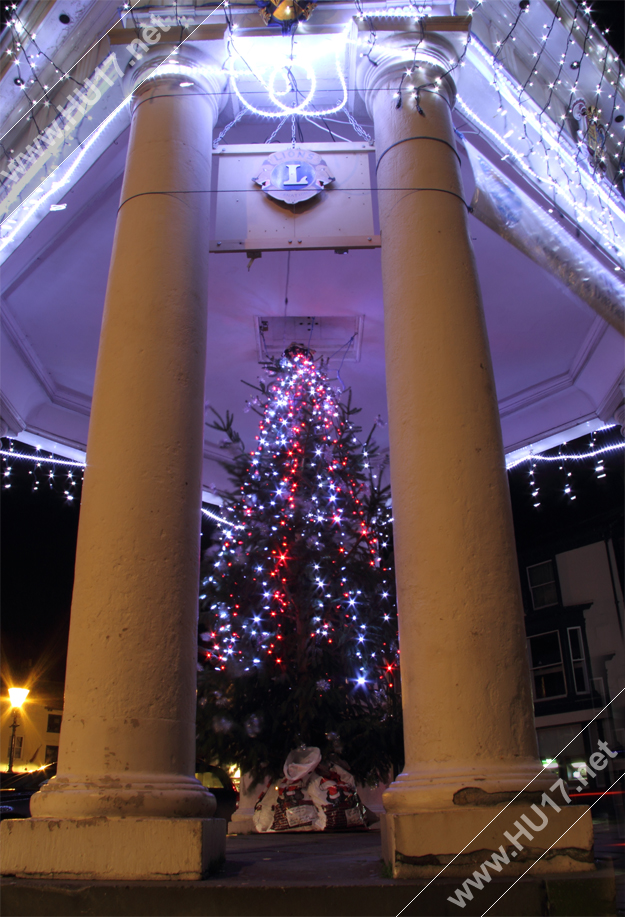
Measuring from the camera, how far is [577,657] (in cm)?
1908

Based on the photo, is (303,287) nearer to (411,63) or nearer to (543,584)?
(411,63)

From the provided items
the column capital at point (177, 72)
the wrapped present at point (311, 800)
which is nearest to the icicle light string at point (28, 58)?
the column capital at point (177, 72)

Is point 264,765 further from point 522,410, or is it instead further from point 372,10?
point 522,410

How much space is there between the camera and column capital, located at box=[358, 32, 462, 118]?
4410 mm

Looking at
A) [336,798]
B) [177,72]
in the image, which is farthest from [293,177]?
[336,798]

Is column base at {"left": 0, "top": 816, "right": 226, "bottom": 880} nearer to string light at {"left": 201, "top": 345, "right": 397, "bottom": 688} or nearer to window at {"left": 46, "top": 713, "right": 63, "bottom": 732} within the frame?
string light at {"left": 201, "top": 345, "right": 397, "bottom": 688}

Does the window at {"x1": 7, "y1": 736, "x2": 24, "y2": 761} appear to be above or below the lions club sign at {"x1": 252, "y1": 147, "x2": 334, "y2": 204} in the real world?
below

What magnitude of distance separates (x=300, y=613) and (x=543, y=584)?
17.0m

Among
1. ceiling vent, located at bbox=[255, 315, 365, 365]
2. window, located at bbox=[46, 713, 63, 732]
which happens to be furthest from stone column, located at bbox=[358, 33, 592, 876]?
window, located at bbox=[46, 713, 63, 732]

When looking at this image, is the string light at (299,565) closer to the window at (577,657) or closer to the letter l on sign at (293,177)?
the letter l on sign at (293,177)

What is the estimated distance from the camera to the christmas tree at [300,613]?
216 inches

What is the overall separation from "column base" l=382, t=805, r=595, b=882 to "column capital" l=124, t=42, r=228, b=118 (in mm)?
4447

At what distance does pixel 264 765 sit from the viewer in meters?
5.47

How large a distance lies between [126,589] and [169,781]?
83 centimetres
